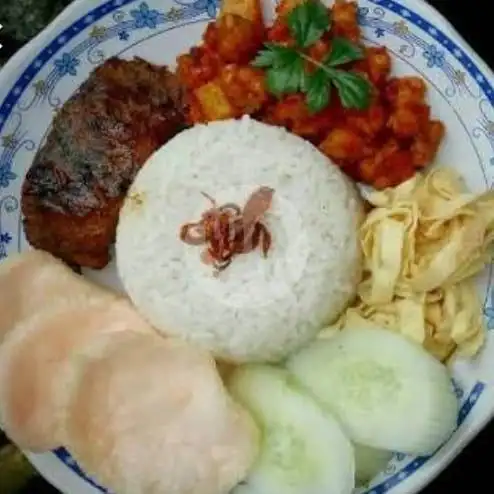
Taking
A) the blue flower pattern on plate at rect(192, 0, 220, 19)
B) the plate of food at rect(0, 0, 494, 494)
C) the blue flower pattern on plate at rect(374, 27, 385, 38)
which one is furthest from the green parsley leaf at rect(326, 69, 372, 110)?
the blue flower pattern on plate at rect(192, 0, 220, 19)

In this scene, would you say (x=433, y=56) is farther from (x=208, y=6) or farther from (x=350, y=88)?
(x=208, y=6)

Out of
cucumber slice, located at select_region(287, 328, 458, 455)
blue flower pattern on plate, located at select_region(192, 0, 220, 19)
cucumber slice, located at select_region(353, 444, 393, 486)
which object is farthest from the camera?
blue flower pattern on plate, located at select_region(192, 0, 220, 19)

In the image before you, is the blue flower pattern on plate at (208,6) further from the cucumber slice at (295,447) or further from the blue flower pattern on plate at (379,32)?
the cucumber slice at (295,447)

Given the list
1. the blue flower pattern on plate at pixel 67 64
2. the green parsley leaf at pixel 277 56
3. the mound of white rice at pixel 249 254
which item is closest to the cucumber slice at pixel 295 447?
the mound of white rice at pixel 249 254

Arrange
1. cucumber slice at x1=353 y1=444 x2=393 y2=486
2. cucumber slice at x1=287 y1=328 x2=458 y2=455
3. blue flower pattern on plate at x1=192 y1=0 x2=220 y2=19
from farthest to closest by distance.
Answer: blue flower pattern on plate at x1=192 y1=0 x2=220 y2=19, cucumber slice at x1=353 y1=444 x2=393 y2=486, cucumber slice at x1=287 y1=328 x2=458 y2=455

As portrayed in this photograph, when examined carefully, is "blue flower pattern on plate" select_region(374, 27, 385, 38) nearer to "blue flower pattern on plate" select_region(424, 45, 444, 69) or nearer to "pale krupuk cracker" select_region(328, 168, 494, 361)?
"blue flower pattern on plate" select_region(424, 45, 444, 69)

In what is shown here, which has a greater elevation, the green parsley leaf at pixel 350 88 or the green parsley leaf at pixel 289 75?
the green parsley leaf at pixel 289 75

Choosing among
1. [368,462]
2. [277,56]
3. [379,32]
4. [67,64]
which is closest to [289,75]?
[277,56]

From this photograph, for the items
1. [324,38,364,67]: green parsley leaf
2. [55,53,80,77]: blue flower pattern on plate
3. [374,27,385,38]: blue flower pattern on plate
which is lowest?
[324,38,364,67]: green parsley leaf
